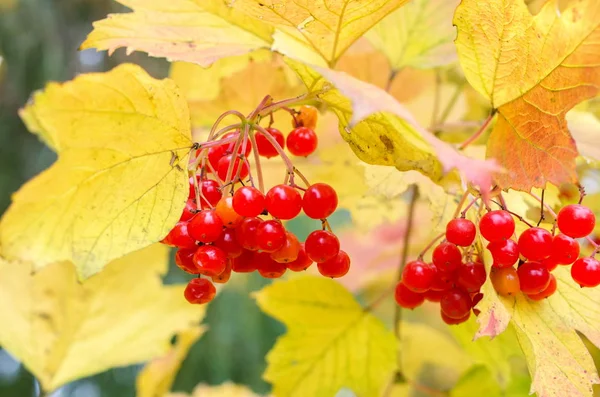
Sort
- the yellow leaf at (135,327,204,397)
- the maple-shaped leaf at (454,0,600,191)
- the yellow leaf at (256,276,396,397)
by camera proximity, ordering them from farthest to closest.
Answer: the yellow leaf at (135,327,204,397)
the yellow leaf at (256,276,396,397)
the maple-shaped leaf at (454,0,600,191)

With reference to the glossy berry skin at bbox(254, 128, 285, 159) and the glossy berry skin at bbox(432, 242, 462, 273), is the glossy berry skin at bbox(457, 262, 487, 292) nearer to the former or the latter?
the glossy berry skin at bbox(432, 242, 462, 273)

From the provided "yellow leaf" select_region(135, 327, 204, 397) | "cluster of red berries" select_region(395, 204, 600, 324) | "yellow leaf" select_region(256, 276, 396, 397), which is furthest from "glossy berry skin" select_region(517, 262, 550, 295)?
"yellow leaf" select_region(135, 327, 204, 397)

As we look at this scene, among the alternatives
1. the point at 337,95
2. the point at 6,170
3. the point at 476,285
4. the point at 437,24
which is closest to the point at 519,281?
the point at 476,285

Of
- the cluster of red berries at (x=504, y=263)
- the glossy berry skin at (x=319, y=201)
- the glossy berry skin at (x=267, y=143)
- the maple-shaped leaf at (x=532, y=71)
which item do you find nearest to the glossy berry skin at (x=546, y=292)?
the cluster of red berries at (x=504, y=263)

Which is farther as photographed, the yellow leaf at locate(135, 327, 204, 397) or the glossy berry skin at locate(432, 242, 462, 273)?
the yellow leaf at locate(135, 327, 204, 397)

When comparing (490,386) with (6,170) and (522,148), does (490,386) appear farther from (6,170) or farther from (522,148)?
(6,170)

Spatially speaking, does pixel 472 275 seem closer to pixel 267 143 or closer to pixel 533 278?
pixel 533 278

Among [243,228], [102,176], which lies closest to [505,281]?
[243,228]
